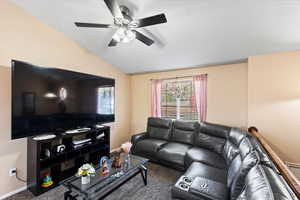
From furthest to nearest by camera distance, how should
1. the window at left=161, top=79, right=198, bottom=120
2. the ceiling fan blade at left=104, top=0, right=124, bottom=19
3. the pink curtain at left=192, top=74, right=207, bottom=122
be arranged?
the window at left=161, top=79, right=198, bottom=120 → the pink curtain at left=192, top=74, right=207, bottom=122 → the ceiling fan blade at left=104, top=0, right=124, bottom=19

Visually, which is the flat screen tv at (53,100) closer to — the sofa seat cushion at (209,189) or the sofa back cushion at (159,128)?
the sofa back cushion at (159,128)

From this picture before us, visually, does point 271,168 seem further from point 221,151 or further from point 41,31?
point 41,31

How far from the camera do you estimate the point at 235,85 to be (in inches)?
122

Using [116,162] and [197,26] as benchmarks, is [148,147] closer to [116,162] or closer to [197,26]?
[116,162]

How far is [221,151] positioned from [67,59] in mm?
3593

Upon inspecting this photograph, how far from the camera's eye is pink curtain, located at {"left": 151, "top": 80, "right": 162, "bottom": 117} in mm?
4020

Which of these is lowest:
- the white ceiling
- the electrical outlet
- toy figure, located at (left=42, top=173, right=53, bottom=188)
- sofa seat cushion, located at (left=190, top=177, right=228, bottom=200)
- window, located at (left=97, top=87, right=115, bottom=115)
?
toy figure, located at (left=42, top=173, right=53, bottom=188)

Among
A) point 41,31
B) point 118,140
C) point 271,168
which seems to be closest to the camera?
point 271,168

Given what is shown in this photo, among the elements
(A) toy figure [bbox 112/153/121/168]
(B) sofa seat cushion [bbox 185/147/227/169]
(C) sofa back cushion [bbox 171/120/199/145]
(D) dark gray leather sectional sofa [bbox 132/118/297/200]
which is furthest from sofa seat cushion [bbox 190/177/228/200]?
(C) sofa back cushion [bbox 171/120/199/145]

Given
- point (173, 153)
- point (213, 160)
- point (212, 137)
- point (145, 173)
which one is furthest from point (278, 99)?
point (145, 173)

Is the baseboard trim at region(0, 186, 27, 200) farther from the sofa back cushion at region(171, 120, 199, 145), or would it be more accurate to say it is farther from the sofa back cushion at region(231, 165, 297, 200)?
the sofa back cushion at region(231, 165, 297, 200)

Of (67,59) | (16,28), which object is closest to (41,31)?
(16,28)

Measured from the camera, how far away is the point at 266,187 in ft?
2.99

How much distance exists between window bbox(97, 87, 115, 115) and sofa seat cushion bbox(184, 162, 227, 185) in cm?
215
